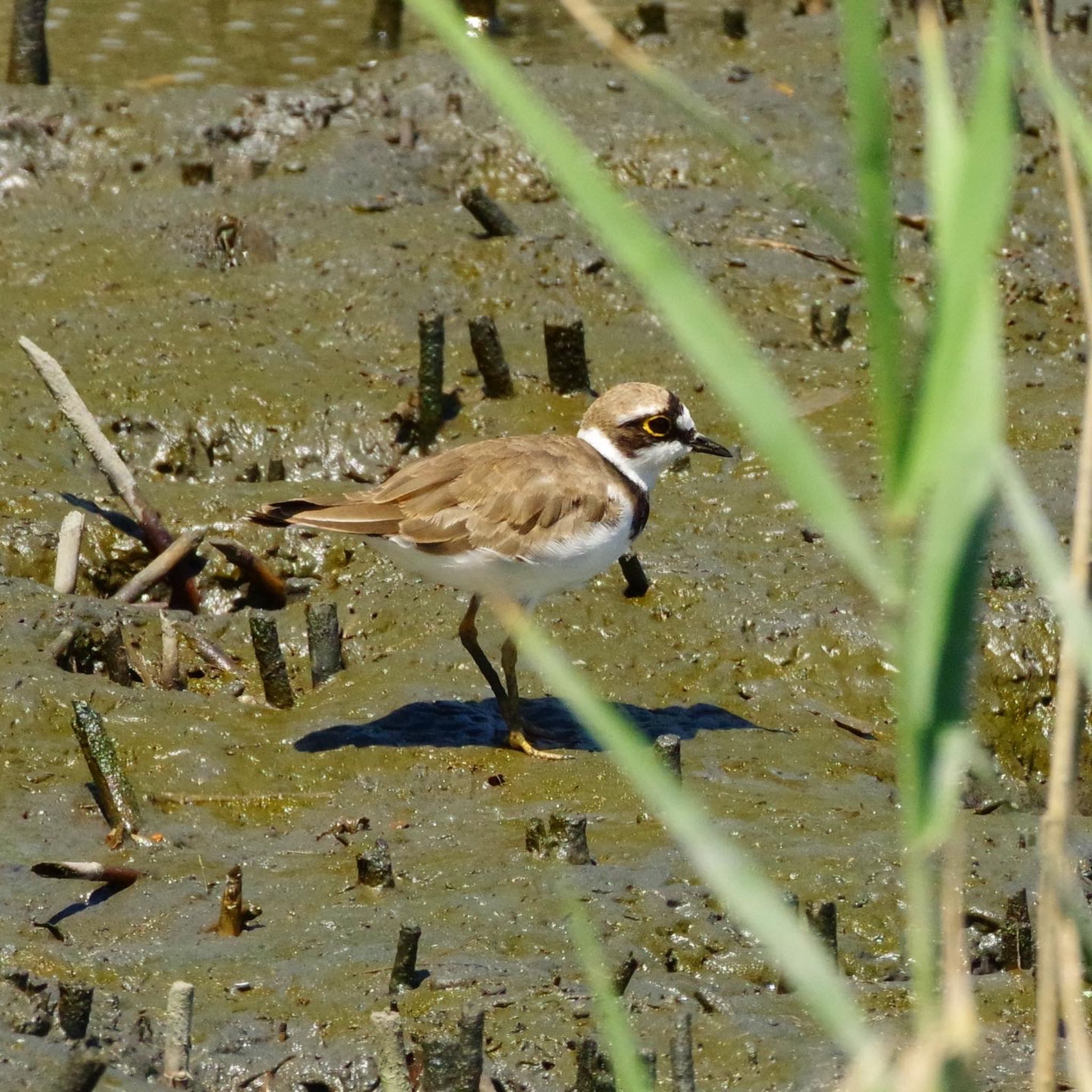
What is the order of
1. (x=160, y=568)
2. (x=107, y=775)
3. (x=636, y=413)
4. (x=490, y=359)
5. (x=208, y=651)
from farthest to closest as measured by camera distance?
(x=490, y=359) < (x=160, y=568) < (x=636, y=413) < (x=208, y=651) < (x=107, y=775)

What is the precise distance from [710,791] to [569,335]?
330cm

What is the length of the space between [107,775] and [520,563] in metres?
1.67

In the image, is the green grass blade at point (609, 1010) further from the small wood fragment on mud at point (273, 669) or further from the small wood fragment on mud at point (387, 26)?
the small wood fragment on mud at point (387, 26)

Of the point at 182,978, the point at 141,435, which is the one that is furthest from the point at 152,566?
the point at 182,978

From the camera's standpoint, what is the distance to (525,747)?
21.6ft

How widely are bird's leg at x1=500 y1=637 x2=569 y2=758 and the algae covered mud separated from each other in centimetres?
9

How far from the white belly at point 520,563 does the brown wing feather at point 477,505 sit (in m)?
0.03

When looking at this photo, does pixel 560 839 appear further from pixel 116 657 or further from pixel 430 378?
pixel 430 378

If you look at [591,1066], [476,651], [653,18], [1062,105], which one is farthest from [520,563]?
[653,18]

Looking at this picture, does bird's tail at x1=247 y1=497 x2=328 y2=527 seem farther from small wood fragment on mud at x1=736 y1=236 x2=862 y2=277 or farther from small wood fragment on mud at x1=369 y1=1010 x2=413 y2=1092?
small wood fragment on mud at x1=736 y1=236 x2=862 y2=277

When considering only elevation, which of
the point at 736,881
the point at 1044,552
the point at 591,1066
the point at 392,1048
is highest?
the point at 1044,552

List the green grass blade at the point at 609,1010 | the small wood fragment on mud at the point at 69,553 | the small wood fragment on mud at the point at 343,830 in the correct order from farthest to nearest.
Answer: the small wood fragment on mud at the point at 69,553, the small wood fragment on mud at the point at 343,830, the green grass blade at the point at 609,1010

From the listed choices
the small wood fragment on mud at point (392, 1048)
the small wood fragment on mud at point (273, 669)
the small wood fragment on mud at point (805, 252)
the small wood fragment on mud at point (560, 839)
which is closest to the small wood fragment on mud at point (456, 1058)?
the small wood fragment on mud at point (392, 1048)

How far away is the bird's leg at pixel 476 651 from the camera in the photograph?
22.2 feet
